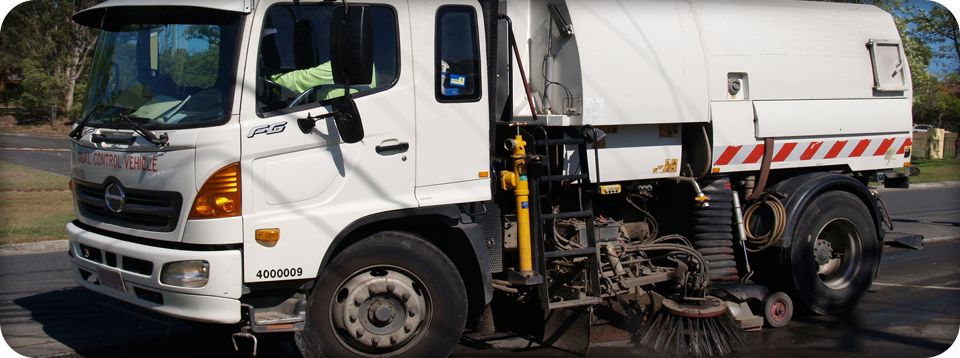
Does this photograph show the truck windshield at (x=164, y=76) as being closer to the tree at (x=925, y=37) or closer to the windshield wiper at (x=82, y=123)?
the windshield wiper at (x=82, y=123)

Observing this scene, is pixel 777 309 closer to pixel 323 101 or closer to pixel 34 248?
pixel 323 101

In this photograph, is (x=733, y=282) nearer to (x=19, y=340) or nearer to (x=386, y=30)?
(x=386, y=30)

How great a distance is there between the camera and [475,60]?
14.8 ft

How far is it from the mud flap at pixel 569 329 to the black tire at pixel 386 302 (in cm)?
96

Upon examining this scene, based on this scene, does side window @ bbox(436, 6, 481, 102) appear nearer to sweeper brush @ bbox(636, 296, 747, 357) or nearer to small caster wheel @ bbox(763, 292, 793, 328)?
sweeper brush @ bbox(636, 296, 747, 357)

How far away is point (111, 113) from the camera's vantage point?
161 inches

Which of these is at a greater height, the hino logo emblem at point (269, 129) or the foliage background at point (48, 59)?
the foliage background at point (48, 59)

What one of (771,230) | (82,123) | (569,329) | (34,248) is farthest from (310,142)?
(34,248)

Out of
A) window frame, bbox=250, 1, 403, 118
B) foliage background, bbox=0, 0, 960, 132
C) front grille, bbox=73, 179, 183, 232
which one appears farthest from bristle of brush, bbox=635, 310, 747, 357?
foliage background, bbox=0, 0, 960, 132

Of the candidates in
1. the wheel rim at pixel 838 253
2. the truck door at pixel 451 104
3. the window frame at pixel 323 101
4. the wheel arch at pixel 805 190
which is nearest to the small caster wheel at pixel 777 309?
the wheel arch at pixel 805 190

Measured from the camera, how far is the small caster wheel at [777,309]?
575 cm

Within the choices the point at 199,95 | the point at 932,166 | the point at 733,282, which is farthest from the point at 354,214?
the point at 932,166

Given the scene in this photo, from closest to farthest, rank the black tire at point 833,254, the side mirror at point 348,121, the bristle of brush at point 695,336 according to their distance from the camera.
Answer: the side mirror at point 348,121, the bristle of brush at point 695,336, the black tire at point 833,254

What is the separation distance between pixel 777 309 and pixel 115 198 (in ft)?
16.6
